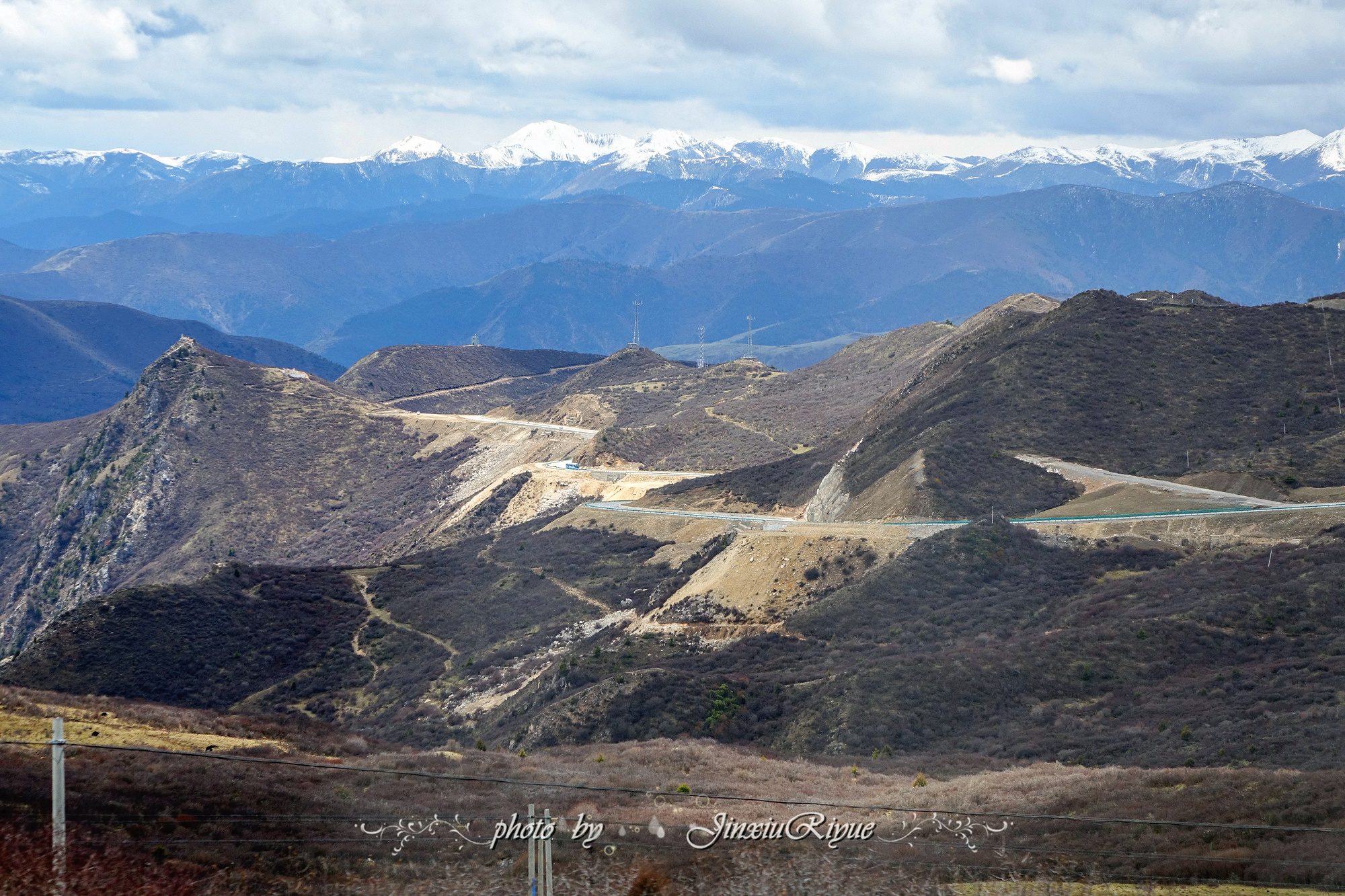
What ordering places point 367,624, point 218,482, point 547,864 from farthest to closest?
point 218,482 → point 367,624 → point 547,864

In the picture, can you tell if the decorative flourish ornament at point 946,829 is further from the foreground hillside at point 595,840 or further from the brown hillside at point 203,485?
the brown hillside at point 203,485

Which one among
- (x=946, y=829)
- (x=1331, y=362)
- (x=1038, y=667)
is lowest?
(x=1038, y=667)

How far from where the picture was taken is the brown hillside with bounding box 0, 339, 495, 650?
115m

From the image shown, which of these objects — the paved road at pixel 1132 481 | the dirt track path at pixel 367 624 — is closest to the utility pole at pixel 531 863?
the dirt track path at pixel 367 624

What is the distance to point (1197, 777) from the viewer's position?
2453cm

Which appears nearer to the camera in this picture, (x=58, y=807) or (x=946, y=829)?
(x=58, y=807)

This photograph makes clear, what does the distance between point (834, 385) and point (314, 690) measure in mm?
92744

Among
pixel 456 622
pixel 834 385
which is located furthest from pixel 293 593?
pixel 834 385

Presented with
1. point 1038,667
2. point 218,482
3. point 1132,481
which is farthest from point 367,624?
point 218,482

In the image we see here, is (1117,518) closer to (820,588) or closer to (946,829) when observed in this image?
(820,588)

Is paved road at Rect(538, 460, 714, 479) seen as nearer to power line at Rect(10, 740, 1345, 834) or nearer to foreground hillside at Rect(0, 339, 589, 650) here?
foreground hillside at Rect(0, 339, 589, 650)

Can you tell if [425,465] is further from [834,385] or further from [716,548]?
[716,548]

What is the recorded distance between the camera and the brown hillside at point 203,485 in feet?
377

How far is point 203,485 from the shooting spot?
12638cm
